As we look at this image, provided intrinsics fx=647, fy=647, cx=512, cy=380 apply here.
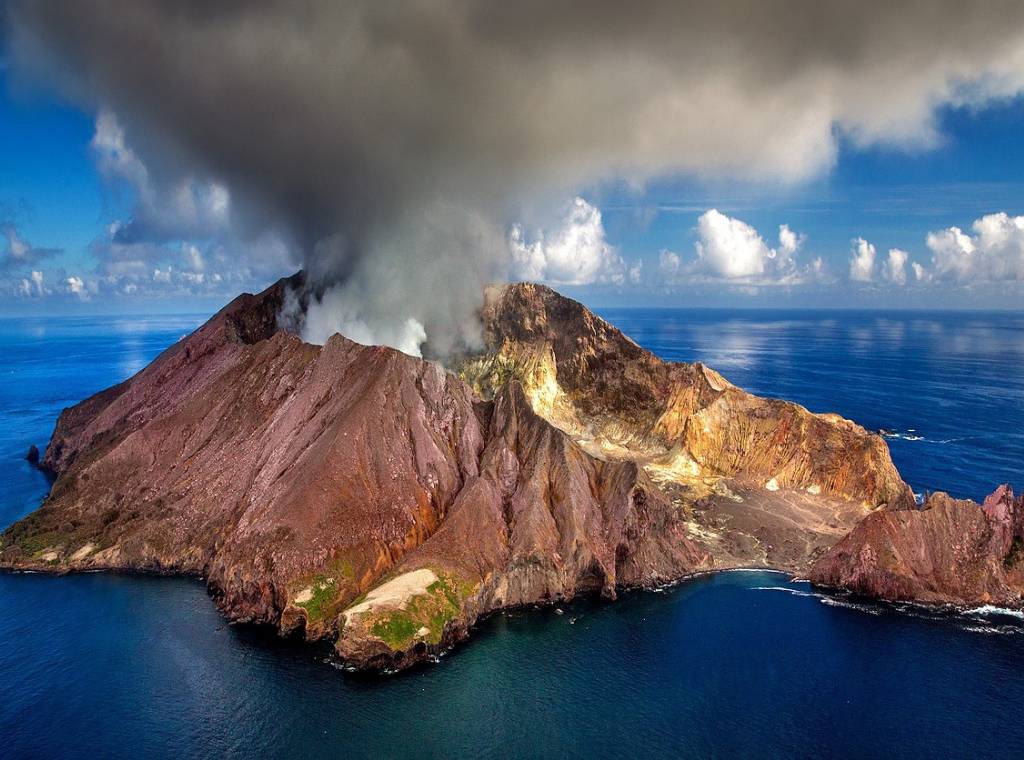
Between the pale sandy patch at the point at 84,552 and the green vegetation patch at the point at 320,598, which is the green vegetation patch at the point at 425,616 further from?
the pale sandy patch at the point at 84,552

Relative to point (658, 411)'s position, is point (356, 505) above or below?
below

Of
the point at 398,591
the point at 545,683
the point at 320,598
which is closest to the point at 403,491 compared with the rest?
the point at 398,591

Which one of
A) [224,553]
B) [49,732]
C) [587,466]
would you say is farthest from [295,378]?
[49,732]

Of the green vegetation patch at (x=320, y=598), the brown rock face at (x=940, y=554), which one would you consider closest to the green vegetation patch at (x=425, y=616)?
the green vegetation patch at (x=320, y=598)

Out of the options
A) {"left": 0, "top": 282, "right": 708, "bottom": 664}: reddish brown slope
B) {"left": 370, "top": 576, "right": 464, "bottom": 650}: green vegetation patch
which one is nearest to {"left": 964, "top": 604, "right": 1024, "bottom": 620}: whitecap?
{"left": 0, "top": 282, "right": 708, "bottom": 664}: reddish brown slope

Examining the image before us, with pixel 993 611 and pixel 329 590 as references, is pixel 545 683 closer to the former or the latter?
pixel 329 590

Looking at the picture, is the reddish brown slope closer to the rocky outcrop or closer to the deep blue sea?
the deep blue sea
